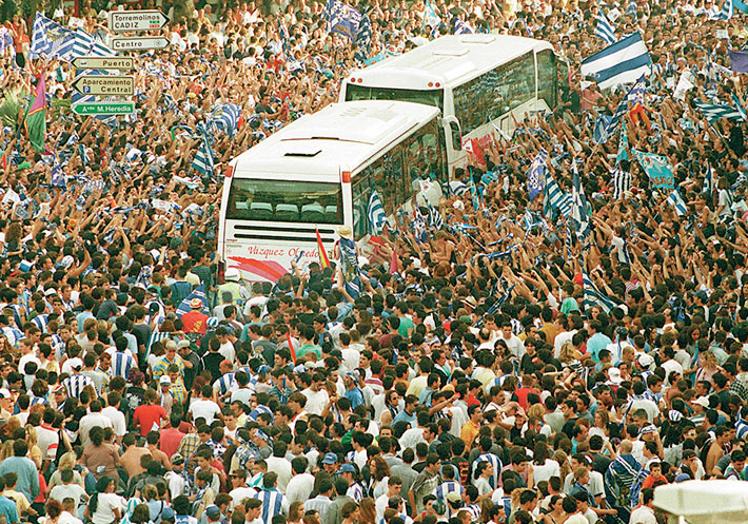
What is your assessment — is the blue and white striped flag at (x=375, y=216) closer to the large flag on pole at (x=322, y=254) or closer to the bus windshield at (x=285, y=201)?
the bus windshield at (x=285, y=201)

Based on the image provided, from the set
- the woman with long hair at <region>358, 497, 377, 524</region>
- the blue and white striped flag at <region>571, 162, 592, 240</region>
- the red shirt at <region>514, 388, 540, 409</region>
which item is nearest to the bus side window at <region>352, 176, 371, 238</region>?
the blue and white striped flag at <region>571, 162, 592, 240</region>

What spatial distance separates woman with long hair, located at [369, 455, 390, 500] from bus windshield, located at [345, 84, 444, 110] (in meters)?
13.2

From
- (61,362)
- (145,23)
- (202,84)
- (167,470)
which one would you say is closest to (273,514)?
(167,470)

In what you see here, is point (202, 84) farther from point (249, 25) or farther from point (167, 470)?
point (167, 470)

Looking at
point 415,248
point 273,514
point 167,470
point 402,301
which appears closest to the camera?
point 273,514

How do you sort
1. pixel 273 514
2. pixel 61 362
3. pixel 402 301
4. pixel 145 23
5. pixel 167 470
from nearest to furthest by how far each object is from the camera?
pixel 273 514 → pixel 167 470 → pixel 61 362 → pixel 402 301 → pixel 145 23

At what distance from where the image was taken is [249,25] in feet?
117

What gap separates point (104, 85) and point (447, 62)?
6075 millimetres

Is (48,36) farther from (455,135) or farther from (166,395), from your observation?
(166,395)

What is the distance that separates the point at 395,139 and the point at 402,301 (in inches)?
231

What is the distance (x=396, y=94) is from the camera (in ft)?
83.6

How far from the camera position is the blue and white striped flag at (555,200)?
19.8 metres

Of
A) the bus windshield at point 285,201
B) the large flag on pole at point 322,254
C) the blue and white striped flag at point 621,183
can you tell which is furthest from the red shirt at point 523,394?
the blue and white striped flag at point 621,183

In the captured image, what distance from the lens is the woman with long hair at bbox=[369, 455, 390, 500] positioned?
12375mm
